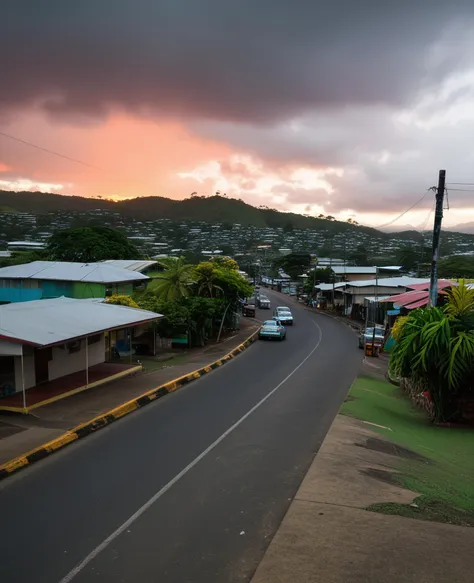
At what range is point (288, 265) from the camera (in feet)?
333

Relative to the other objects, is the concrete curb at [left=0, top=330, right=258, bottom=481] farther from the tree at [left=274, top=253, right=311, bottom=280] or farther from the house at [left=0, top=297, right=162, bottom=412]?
the tree at [left=274, top=253, right=311, bottom=280]

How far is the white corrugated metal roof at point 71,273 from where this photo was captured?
99.9 ft

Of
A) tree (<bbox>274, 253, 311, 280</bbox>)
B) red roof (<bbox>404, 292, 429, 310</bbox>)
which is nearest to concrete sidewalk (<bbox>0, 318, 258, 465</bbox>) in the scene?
red roof (<bbox>404, 292, 429, 310</bbox>)

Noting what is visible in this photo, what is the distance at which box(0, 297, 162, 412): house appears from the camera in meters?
12.8

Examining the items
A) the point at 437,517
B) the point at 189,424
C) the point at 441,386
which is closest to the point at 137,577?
the point at 437,517

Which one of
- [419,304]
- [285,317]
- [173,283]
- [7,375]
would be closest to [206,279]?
[173,283]

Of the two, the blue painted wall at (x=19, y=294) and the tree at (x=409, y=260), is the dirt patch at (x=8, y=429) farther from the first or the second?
the tree at (x=409, y=260)

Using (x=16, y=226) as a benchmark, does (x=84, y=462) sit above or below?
below

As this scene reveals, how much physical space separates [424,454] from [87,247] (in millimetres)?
51242

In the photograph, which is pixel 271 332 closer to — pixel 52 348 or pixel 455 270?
pixel 52 348

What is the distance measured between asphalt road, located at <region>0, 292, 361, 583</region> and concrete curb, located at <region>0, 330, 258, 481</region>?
0.67 ft

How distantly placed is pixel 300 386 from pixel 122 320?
700cm

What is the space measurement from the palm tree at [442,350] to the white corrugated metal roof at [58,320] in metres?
9.48

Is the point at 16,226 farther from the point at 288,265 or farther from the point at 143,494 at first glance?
the point at 143,494
